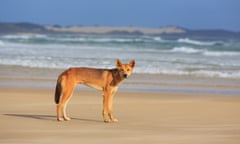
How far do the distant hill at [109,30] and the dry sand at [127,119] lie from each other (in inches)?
3869

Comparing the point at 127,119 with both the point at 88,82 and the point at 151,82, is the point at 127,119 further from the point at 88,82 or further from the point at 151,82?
the point at 151,82

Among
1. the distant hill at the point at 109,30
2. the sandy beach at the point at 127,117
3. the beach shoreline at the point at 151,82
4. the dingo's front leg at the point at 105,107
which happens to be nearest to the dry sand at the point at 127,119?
the sandy beach at the point at 127,117

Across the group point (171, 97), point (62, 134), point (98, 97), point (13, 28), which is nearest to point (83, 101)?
point (98, 97)

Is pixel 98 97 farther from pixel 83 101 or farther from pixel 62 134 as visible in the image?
pixel 62 134

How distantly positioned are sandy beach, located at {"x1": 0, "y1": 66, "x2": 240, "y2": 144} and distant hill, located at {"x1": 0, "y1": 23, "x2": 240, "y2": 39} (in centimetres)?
9740

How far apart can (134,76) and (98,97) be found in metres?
5.99

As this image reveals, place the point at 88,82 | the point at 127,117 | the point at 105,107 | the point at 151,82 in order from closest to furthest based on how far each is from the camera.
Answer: the point at 105,107
the point at 88,82
the point at 127,117
the point at 151,82

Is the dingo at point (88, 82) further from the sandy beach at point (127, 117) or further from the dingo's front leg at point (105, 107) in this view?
the sandy beach at point (127, 117)

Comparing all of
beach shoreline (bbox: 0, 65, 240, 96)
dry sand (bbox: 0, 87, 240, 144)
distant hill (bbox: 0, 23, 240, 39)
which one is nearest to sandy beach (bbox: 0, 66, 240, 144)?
dry sand (bbox: 0, 87, 240, 144)

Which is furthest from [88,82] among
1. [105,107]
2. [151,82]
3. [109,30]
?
[109,30]

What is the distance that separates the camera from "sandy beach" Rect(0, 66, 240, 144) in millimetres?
8461

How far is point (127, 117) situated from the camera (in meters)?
10.6

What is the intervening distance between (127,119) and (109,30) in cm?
10816

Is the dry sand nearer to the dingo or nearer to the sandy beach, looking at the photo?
the sandy beach
